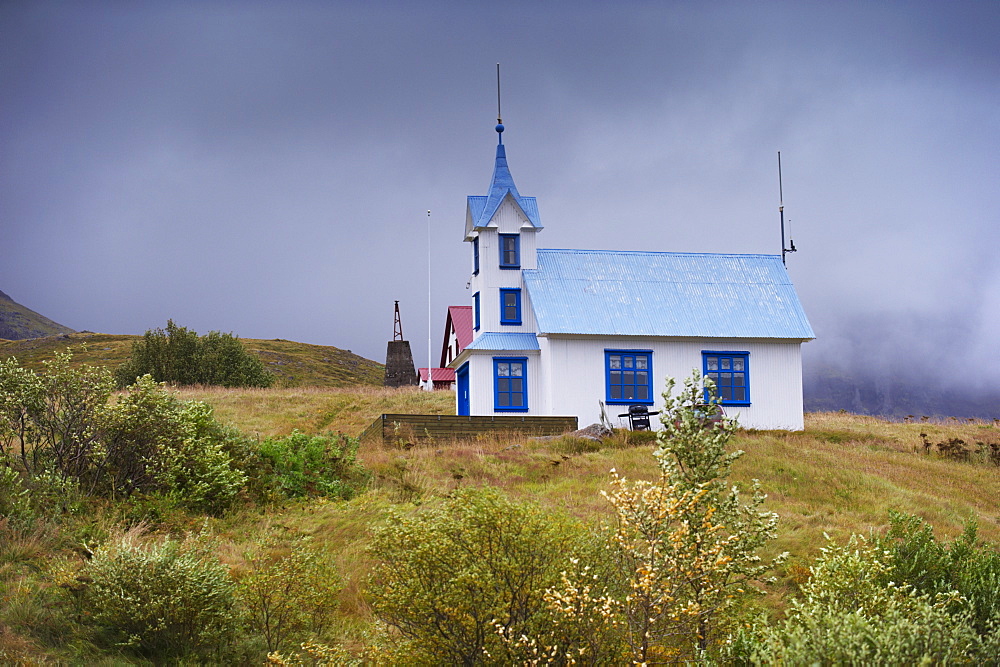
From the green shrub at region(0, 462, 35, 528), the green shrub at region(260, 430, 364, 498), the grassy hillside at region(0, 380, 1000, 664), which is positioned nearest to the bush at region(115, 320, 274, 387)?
the grassy hillside at region(0, 380, 1000, 664)

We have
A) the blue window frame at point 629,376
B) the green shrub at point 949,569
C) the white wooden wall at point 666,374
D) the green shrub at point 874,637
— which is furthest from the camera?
the blue window frame at point 629,376

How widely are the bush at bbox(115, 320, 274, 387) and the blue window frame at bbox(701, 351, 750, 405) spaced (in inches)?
1233

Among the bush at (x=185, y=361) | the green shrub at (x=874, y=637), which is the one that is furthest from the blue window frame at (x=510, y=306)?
the bush at (x=185, y=361)

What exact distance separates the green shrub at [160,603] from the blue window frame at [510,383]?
18.4 meters

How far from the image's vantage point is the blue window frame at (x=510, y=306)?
30.8 metres

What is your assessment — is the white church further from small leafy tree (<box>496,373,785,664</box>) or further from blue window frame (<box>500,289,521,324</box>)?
small leafy tree (<box>496,373,785,664</box>)

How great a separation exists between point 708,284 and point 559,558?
23.7m

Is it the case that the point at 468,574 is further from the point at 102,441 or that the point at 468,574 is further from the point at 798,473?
the point at 798,473

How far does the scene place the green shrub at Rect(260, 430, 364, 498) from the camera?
18.3 m

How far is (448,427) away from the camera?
25.8m

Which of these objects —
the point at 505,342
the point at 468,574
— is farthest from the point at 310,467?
the point at 505,342

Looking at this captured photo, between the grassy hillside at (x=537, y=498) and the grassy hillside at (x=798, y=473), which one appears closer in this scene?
the grassy hillside at (x=537, y=498)

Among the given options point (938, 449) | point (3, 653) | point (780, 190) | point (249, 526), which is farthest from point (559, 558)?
point (780, 190)

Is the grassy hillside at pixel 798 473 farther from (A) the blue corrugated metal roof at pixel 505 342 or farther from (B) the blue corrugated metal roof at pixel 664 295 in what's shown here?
(A) the blue corrugated metal roof at pixel 505 342
